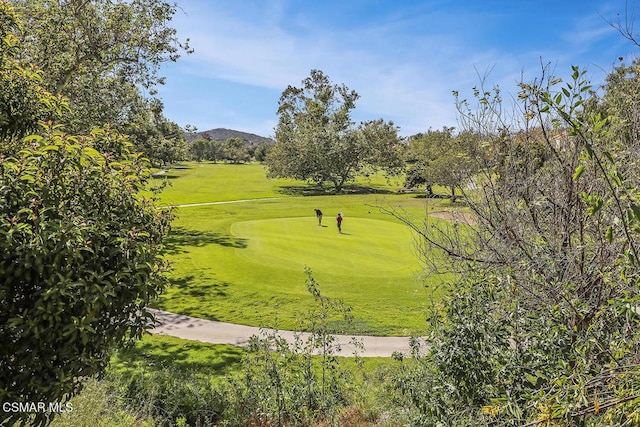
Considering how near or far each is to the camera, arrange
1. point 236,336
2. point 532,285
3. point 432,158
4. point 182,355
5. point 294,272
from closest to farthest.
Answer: point 532,285 → point 182,355 → point 236,336 → point 294,272 → point 432,158

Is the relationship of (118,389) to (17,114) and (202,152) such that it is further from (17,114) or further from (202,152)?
(202,152)

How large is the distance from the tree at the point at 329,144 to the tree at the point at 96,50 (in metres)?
37.3

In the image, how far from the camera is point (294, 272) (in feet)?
50.0

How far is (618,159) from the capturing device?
461 cm

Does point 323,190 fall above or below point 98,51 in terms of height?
below

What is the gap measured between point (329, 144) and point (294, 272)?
4090 cm

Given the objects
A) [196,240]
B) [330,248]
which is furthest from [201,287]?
[196,240]

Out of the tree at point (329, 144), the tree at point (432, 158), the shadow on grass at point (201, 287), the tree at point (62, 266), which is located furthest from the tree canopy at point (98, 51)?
the tree at point (329, 144)

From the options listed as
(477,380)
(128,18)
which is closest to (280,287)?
(477,380)

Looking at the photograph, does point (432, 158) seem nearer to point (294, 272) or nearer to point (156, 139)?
point (156, 139)

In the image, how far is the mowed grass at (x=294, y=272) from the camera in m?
11.9

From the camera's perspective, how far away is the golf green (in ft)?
52.6

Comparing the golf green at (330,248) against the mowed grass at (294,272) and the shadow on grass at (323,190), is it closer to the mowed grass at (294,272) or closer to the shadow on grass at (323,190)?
the mowed grass at (294,272)

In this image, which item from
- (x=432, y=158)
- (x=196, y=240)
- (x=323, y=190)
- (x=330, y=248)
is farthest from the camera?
(x=323, y=190)
